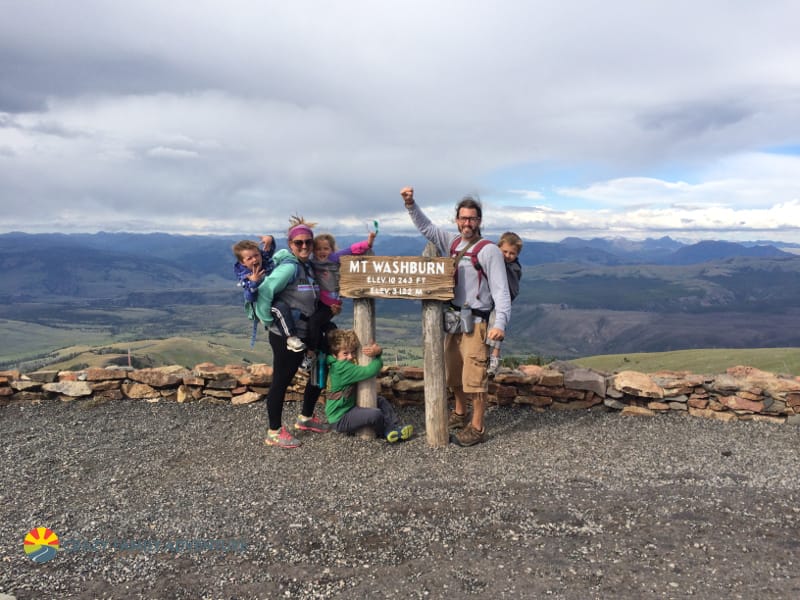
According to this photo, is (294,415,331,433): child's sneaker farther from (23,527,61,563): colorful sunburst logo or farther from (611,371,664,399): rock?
(611,371,664,399): rock

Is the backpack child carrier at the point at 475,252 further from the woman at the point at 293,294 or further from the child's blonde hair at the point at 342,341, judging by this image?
the woman at the point at 293,294

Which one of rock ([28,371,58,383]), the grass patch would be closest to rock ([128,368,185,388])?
rock ([28,371,58,383])

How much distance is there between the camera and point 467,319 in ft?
25.8

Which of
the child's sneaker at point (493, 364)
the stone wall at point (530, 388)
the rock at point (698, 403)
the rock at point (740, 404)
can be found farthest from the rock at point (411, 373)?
the rock at point (740, 404)

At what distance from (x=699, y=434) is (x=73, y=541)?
9.36m

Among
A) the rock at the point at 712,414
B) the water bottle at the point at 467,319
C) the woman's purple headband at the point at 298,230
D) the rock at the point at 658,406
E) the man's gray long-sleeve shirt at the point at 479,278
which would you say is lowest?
the rock at the point at 712,414

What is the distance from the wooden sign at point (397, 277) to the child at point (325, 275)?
0.19 meters

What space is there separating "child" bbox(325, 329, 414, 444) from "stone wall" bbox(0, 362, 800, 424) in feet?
6.35

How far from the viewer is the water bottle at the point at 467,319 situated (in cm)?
787

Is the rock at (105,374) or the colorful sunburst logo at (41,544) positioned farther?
the rock at (105,374)

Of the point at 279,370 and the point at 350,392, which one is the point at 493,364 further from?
the point at 279,370

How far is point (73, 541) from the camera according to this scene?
18.4 ft

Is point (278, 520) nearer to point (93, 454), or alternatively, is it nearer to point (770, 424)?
point (93, 454)

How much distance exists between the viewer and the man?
24.8 feet
